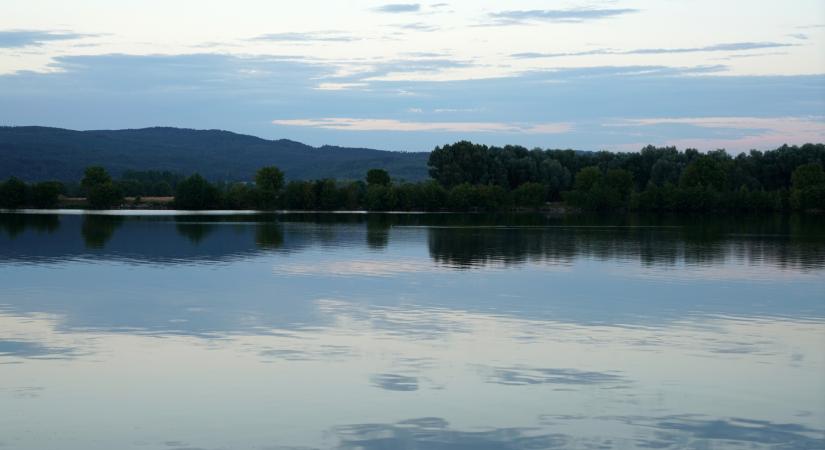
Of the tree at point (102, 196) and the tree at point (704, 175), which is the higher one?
the tree at point (704, 175)

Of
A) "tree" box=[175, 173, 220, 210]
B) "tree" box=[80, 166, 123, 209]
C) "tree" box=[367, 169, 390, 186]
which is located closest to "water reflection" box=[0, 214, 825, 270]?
"tree" box=[175, 173, 220, 210]

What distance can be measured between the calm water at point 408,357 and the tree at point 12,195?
128 meters

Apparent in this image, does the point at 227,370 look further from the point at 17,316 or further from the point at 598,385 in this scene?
the point at 17,316

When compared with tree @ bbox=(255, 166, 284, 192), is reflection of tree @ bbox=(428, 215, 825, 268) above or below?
below

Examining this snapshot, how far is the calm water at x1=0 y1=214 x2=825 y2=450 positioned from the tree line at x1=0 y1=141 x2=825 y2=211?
363ft

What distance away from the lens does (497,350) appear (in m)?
19.4

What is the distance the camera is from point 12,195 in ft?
512

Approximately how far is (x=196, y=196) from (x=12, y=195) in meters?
28.4

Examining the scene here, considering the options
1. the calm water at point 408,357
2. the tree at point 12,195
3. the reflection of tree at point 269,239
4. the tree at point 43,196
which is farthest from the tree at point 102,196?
the calm water at point 408,357

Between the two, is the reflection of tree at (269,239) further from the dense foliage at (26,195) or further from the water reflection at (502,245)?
the dense foliage at (26,195)

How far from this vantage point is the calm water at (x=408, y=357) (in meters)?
13.4

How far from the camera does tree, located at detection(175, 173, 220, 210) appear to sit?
15888cm

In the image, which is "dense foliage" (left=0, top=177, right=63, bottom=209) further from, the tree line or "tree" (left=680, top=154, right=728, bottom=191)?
"tree" (left=680, top=154, right=728, bottom=191)

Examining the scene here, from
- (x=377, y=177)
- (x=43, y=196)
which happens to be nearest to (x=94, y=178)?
(x=43, y=196)
